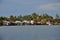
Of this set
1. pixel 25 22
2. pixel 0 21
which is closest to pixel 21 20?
pixel 25 22

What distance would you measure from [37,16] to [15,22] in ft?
1.42

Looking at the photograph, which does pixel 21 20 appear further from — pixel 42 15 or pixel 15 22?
pixel 42 15

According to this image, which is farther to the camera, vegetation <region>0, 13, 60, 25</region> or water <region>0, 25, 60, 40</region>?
water <region>0, 25, 60, 40</region>

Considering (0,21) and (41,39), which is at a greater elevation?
(0,21)

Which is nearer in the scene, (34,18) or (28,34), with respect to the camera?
(34,18)

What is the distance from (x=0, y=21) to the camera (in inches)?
145

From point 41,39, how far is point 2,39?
79 cm

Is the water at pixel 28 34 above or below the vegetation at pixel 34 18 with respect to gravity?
below

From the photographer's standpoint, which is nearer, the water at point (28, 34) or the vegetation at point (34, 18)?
the vegetation at point (34, 18)

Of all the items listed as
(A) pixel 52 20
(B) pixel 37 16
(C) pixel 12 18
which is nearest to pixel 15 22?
(C) pixel 12 18

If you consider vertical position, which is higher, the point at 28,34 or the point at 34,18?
the point at 34,18

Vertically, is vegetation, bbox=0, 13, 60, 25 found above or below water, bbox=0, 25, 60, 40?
above

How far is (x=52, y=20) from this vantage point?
3900mm

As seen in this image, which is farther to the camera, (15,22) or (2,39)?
(2,39)
